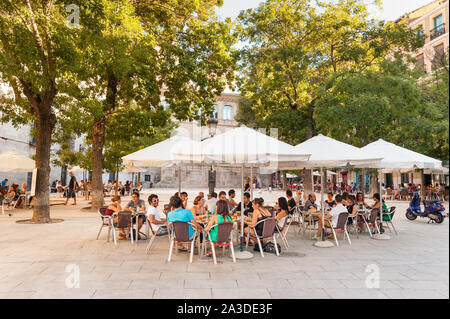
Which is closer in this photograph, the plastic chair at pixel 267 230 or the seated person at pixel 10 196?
the plastic chair at pixel 267 230

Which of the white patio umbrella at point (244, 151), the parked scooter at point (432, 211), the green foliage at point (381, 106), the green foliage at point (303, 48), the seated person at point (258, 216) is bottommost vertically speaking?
the parked scooter at point (432, 211)

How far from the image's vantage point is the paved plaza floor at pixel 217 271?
4227mm

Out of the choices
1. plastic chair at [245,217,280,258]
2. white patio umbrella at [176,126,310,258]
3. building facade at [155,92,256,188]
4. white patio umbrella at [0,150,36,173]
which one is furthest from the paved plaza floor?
building facade at [155,92,256,188]

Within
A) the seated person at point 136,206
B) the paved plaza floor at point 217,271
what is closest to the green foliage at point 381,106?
the paved plaza floor at point 217,271

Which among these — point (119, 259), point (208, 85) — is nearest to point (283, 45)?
point (208, 85)

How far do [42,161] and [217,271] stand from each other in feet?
27.1

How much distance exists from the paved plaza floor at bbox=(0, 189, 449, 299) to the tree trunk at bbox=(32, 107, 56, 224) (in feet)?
9.75

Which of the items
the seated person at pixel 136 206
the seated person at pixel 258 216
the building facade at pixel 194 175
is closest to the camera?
the seated person at pixel 258 216

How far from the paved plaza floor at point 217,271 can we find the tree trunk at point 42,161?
9.75 ft

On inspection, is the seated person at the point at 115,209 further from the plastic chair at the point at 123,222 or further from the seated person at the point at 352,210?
the seated person at the point at 352,210

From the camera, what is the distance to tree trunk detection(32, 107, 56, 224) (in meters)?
10.7

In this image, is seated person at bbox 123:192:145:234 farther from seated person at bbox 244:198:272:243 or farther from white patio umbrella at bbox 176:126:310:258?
seated person at bbox 244:198:272:243
